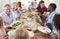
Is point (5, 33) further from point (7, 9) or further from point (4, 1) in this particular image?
point (4, 1)

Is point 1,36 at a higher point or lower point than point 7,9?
lower

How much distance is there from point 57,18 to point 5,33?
1.32 m

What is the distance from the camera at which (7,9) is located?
3.94 metres

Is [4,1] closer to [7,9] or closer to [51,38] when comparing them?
[7,9]

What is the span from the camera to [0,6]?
6.64 metres

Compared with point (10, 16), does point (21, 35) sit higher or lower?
higher

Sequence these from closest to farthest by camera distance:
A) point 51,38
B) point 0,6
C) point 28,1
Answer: point 51,38, point 0,6, point 28,1

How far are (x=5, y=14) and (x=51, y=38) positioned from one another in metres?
1.81

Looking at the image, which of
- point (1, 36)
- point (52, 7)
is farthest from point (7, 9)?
point (1, 36)

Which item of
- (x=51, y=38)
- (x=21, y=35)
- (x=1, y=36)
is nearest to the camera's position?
(x=21, y=35)

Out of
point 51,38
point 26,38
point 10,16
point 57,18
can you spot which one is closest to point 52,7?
point 10,16

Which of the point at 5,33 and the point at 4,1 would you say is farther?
the point at 4,1

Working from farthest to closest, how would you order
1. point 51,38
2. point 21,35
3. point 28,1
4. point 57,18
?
point 28,1 < point 51,38 < point 57,18 < point 21,35

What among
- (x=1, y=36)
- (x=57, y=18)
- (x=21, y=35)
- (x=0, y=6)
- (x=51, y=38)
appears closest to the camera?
(x=21, y=35)
